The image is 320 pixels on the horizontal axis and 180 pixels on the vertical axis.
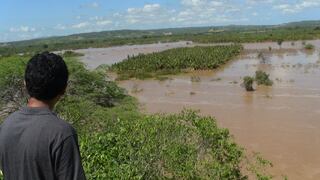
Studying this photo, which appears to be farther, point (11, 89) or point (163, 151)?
point (11, 89)

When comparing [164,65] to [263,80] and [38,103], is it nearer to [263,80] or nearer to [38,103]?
[263,80]

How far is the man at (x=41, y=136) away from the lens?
2.38m

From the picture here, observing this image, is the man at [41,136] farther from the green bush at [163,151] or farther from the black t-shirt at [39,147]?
the green bush at [163,151]

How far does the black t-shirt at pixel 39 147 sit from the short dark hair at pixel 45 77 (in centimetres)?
9

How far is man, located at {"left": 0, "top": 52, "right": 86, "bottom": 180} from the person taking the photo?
2377 mm

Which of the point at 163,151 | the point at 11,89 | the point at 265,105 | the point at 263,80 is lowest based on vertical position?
the point at 265,105

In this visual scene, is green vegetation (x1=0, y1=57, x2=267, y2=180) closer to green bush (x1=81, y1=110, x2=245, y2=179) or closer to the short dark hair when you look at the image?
green bush (x1=81, y1=110, x2=245, y2=179)

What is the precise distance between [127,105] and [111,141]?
25.4ft

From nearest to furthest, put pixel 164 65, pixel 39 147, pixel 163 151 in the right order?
pixel 39 147
pixel 163 151
pixel 164 65

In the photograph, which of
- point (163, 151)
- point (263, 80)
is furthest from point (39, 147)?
point (263, 80)

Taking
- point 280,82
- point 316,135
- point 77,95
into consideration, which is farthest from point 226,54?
point 77,95

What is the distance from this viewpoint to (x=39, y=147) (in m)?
2.39

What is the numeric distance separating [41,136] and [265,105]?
21382 millimetres

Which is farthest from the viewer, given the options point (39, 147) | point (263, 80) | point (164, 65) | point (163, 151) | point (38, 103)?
point (164, 65)
